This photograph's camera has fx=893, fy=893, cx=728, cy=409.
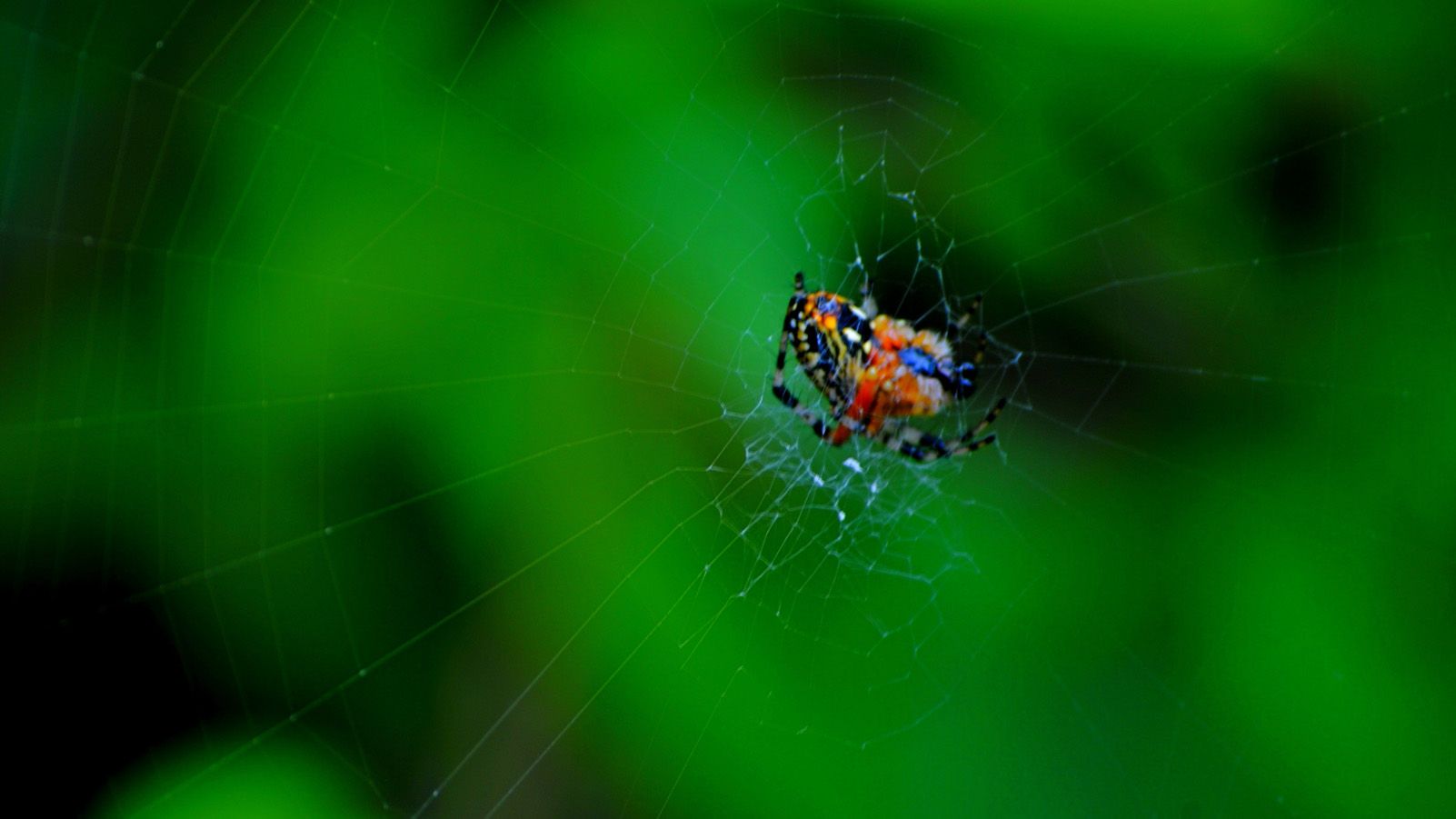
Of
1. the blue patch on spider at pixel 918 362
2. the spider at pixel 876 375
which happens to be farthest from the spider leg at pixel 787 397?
the blue patch on spider at pixel 918 362

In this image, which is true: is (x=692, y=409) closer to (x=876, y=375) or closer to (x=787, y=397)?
(x=787, y=397)

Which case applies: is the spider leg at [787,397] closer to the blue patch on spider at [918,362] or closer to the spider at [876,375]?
the spider at [876,375]

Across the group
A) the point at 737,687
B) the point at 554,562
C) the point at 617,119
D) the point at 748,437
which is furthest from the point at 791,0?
the point at 737,687

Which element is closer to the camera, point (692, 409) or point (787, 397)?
point (692, 409)

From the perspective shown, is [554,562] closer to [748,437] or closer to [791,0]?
[748,437]

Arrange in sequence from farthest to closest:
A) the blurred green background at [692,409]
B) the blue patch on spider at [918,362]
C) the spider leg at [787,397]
Answer: the blue patch on spider at [918,362], the spider leg at [787,397], the blurred green background at [692,409]

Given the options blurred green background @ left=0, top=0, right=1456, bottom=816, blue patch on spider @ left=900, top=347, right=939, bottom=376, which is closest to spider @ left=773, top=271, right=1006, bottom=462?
blue patch on spider @ left=900, top=347, right=939, bottom=376

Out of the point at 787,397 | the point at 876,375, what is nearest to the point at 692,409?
the point at 787,397
